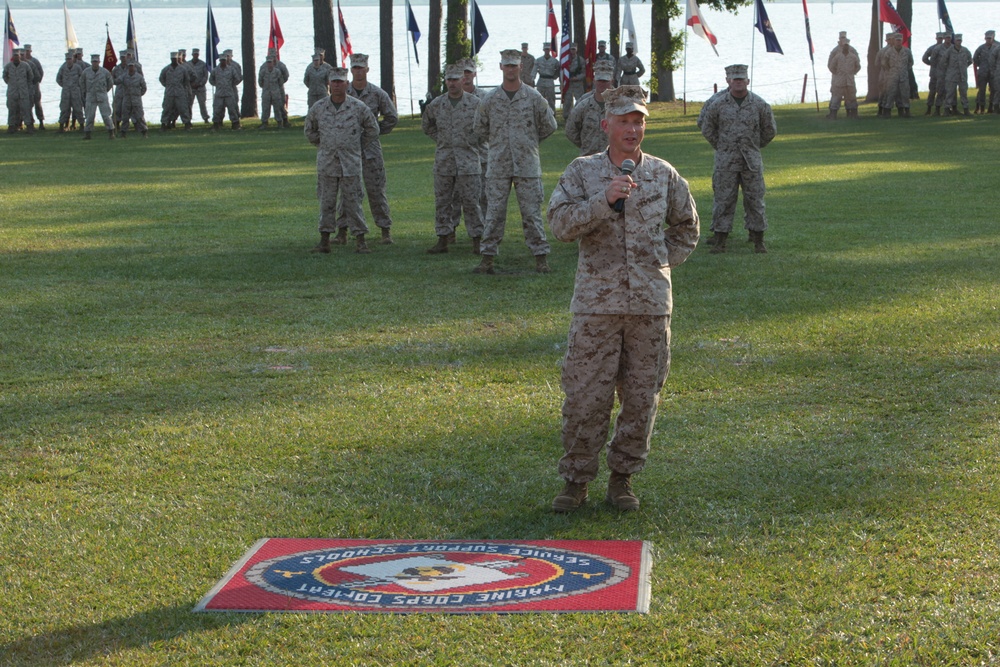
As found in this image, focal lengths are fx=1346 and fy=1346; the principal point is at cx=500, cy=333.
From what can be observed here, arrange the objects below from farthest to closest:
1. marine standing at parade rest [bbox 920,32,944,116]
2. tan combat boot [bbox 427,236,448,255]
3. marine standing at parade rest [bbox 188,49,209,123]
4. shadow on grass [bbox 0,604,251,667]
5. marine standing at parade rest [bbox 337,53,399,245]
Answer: marine standing at parade rest [bbox 188,49,209,123] < marine standing at parade rest [bbox 920,32,944,116] < marine standing at parade rest [bbox 337,53,399,245] < tan combat boot [bbox 427,236,448,255] < shadow on grass [bbox 0,604,251,667]

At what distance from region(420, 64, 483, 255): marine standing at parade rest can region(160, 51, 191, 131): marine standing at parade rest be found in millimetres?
22839

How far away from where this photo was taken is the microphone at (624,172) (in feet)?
18.9

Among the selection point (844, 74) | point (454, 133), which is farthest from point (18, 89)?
point (454, 133)

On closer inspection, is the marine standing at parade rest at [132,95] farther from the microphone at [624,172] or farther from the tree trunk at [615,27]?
the microphone at [624,172]

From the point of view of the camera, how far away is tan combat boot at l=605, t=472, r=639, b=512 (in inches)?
256

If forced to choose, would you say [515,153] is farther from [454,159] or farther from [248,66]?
[248,66]

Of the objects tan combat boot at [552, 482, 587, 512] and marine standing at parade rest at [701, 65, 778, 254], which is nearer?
tan combat boot at [552, 482, 587, 512]

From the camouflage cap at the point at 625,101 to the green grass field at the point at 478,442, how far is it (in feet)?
6.28

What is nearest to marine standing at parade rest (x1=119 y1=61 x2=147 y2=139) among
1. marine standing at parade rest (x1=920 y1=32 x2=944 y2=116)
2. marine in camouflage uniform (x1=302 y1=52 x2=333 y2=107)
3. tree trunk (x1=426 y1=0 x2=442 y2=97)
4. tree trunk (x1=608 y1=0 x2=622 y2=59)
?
marine in camouflage uniform (x1=302 y1=52 x2=333 y2=107)

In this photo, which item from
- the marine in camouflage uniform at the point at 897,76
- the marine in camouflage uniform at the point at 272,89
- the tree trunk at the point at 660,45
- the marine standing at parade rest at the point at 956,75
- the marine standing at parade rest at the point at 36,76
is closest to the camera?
the marine in camouflage uniform at the point at 897,76

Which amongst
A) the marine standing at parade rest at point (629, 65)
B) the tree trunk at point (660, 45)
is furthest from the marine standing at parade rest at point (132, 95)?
the tree trunk at point (660, 45)

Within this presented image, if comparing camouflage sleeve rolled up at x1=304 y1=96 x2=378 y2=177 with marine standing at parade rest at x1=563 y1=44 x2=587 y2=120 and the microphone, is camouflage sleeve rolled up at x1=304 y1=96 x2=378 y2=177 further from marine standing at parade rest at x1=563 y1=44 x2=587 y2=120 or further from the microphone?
marine standing at parade rest at x1=563 y1=44 x2=587 y2=120

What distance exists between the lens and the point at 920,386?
8742mm

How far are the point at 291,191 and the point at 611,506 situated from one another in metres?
16.1
